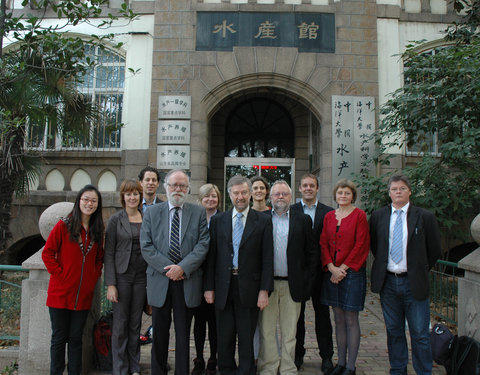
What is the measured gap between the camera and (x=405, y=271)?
371 cm

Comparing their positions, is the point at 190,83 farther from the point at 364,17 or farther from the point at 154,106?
the point at 364,17

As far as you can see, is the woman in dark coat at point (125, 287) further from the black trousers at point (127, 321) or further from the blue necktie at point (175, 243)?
the blue necktie at point (175, 243)

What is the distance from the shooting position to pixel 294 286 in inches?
149

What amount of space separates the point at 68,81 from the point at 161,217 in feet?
14.9

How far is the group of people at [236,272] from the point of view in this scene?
3.61m

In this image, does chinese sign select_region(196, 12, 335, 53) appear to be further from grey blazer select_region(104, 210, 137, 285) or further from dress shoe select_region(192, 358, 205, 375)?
dress shoe select_region(192, 358, 205, 375)

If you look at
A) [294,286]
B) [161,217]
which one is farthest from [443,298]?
[161,217]

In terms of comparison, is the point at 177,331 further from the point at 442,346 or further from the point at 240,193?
the point at 442,346

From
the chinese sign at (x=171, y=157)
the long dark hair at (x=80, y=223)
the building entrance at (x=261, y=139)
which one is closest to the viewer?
the long dark hair at (x=80, y=223)

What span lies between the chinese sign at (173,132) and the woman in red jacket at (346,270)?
18.9 ft

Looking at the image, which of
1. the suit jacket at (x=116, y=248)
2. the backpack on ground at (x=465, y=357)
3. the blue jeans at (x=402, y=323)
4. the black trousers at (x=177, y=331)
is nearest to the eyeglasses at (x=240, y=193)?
the black trousers at (x=177, y=331)

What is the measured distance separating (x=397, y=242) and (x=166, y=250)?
2.27m

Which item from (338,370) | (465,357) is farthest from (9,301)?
(465,357)

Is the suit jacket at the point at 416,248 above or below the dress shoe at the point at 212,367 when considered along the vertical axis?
above
